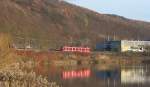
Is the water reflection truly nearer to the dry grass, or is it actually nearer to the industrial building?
the dry grass

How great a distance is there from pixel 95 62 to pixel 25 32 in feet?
261

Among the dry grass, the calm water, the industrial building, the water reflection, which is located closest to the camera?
the dry grass

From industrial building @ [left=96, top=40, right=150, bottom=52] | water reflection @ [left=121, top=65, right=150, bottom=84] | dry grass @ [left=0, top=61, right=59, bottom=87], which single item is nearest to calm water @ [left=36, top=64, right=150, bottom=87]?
water reflection @ [left=121, top=65, right=150, bottom=84]

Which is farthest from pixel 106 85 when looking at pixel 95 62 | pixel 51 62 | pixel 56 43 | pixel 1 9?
pixel 1 9

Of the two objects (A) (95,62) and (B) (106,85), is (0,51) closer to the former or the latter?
(B) (106,85)

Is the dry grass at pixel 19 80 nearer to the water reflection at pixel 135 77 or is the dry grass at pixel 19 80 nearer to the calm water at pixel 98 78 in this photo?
the calm water at pixel 98 78

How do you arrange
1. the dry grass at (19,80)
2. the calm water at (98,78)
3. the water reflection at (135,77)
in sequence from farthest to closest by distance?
1. the water reflection at (135,77)
2. the calm water at (98,78)
3. the dry grass at (19,80)

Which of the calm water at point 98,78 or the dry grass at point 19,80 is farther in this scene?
the calm water at point 98,78

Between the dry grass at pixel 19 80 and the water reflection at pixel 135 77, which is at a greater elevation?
the dry grass at pixel 19 80

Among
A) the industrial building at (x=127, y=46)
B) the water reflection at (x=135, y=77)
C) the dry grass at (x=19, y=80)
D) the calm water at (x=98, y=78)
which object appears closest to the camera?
the dry grass at (x=19, y=80)

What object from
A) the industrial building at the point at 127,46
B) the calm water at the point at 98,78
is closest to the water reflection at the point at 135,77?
the calm water at the point at 98,78

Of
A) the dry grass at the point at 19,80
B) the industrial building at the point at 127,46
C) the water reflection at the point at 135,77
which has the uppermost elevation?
the industrial building at the point at 127,46

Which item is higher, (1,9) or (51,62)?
(1,9)

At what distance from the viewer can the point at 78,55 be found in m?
111
